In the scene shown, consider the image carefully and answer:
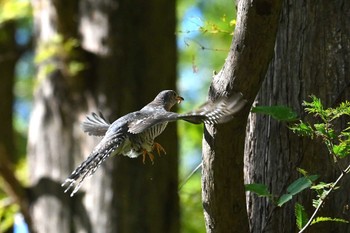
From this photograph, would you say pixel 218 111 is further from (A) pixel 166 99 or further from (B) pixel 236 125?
(A) pixel 166 99

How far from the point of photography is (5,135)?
9.04m

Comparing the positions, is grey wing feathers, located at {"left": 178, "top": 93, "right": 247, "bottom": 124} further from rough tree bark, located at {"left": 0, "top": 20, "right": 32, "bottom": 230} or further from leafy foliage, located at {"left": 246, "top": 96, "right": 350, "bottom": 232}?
rough tree bark, located at {"left": 0, "top": 20, "right": 32, "bottom": 230}

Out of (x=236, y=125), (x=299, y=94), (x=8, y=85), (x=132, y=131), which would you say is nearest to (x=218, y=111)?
(x=236, y=125)

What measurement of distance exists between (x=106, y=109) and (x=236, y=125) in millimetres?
3655

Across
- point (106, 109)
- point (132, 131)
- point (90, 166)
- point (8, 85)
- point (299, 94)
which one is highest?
point (299, 94)

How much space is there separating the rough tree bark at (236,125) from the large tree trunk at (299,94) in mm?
450

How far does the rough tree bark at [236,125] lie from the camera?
2.54 metres

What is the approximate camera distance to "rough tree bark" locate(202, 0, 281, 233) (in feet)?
8.32

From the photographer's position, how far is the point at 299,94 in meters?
3.34

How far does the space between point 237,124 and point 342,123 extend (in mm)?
793

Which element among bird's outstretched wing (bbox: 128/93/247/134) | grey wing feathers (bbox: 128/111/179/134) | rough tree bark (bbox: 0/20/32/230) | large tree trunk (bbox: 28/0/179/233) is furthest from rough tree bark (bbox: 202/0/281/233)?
rough tree bark (bbox: 0/20/32/230)

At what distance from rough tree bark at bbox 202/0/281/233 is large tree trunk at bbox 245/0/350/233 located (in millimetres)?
450

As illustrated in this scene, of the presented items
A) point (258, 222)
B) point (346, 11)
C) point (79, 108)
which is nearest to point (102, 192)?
point (79, 108)

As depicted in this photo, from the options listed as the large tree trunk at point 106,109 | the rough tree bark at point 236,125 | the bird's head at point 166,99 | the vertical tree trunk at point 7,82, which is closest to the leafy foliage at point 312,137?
the rough tree bark at point 236,125
